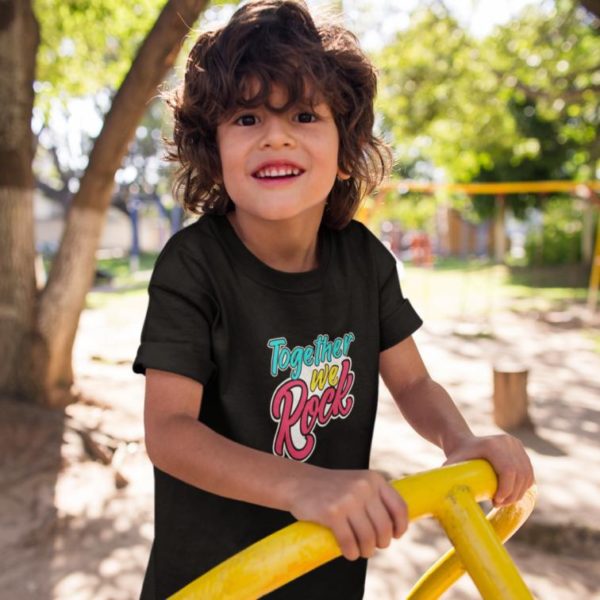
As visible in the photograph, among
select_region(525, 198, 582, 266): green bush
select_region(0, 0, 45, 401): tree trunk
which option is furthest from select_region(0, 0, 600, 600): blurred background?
select_region(525, 198, 582, 266): green bush

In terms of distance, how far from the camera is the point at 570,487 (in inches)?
150

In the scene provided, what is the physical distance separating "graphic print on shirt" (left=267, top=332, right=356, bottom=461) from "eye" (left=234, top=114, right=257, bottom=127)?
37 cm

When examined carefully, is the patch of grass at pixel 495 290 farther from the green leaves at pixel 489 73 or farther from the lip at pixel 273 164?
the lip at pixel 273 164

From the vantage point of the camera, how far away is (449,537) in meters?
0.83

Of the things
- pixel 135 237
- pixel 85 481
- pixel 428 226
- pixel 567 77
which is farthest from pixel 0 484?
pixel 428 226

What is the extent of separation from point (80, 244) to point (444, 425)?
3.80m

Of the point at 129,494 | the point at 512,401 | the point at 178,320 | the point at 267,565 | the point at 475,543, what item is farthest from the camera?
the point at 512,401

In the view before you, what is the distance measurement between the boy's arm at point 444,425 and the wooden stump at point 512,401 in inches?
149

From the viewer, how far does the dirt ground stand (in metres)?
3.04

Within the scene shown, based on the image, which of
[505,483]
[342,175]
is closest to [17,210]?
[342,175]

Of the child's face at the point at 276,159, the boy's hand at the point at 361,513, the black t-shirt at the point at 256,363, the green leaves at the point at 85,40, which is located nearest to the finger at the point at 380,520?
the boy's hand at the point at 361,513

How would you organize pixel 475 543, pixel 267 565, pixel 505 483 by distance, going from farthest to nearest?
pixel 505 483 → pixel 475 543 → pixel 267 565

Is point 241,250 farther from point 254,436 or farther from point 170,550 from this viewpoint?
point 170,550

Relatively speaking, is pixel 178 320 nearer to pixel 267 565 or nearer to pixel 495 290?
pixel 267 565
